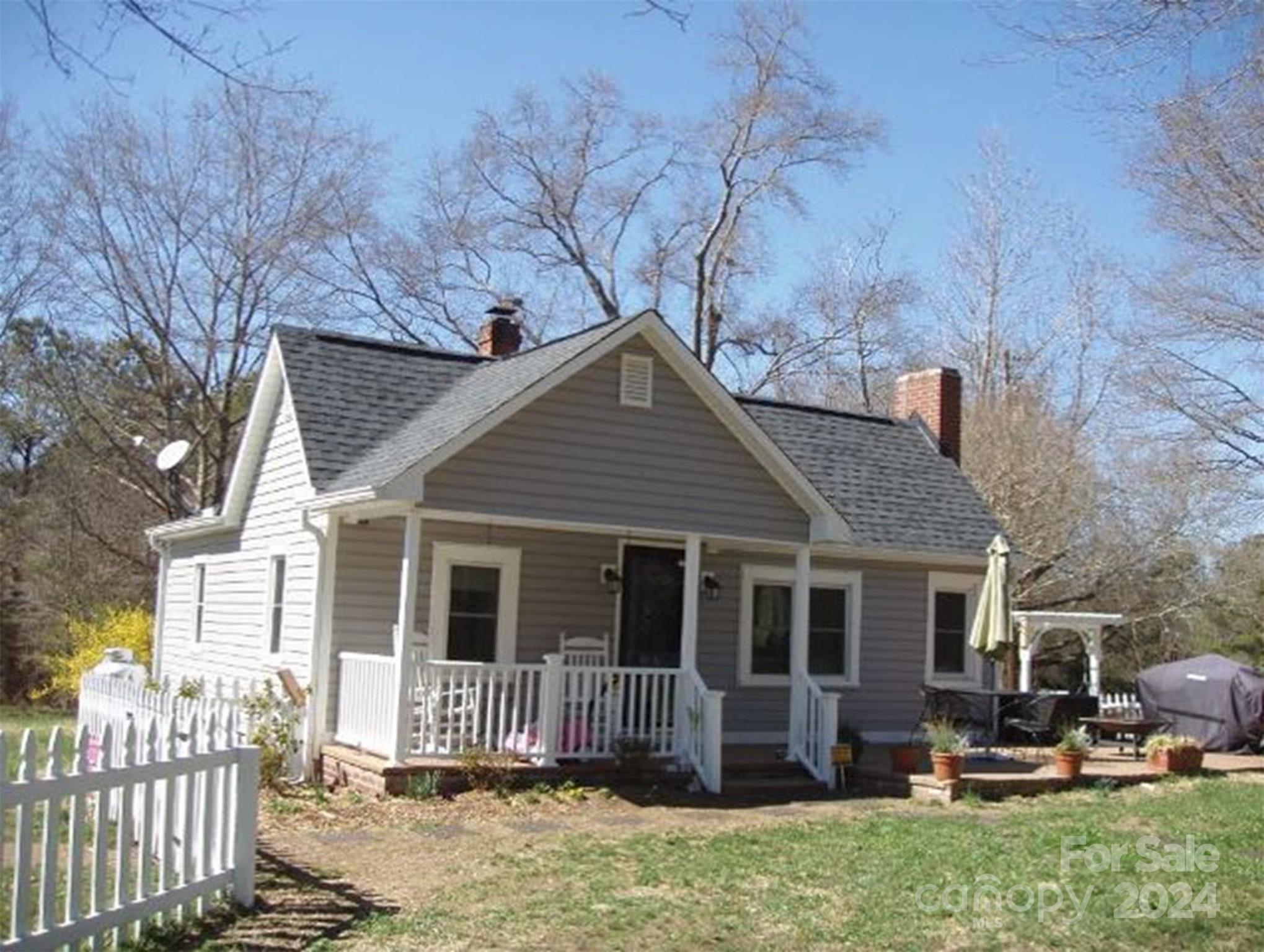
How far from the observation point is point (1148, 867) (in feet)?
28.9

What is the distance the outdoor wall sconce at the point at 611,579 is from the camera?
49.0ft

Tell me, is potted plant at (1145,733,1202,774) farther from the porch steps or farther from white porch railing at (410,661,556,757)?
white porch railing at (410,661,556,757)

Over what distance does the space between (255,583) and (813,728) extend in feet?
22.9

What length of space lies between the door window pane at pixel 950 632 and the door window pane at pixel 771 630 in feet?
8.57

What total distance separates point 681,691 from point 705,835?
10.3 feet

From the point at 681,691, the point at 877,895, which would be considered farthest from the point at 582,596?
the point at 877,895

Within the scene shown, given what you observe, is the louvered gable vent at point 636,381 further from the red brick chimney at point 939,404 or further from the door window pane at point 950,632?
the red brick chimney at point 939,404

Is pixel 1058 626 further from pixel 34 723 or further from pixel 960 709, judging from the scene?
pixel 34 723

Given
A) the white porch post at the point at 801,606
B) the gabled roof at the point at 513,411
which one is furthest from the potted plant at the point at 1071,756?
the gabled roof at the point at 513,411

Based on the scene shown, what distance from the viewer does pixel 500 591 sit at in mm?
14375

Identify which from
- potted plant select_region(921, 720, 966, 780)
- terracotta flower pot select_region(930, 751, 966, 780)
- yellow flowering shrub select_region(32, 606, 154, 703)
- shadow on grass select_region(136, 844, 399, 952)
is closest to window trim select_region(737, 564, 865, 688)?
potted plant select_region(921, 720, 966, 780)

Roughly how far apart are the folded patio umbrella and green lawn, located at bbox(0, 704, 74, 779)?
34.1ft

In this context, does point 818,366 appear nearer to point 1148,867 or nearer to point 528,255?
point 528,255

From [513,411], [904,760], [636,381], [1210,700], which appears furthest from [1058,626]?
[513,411]
